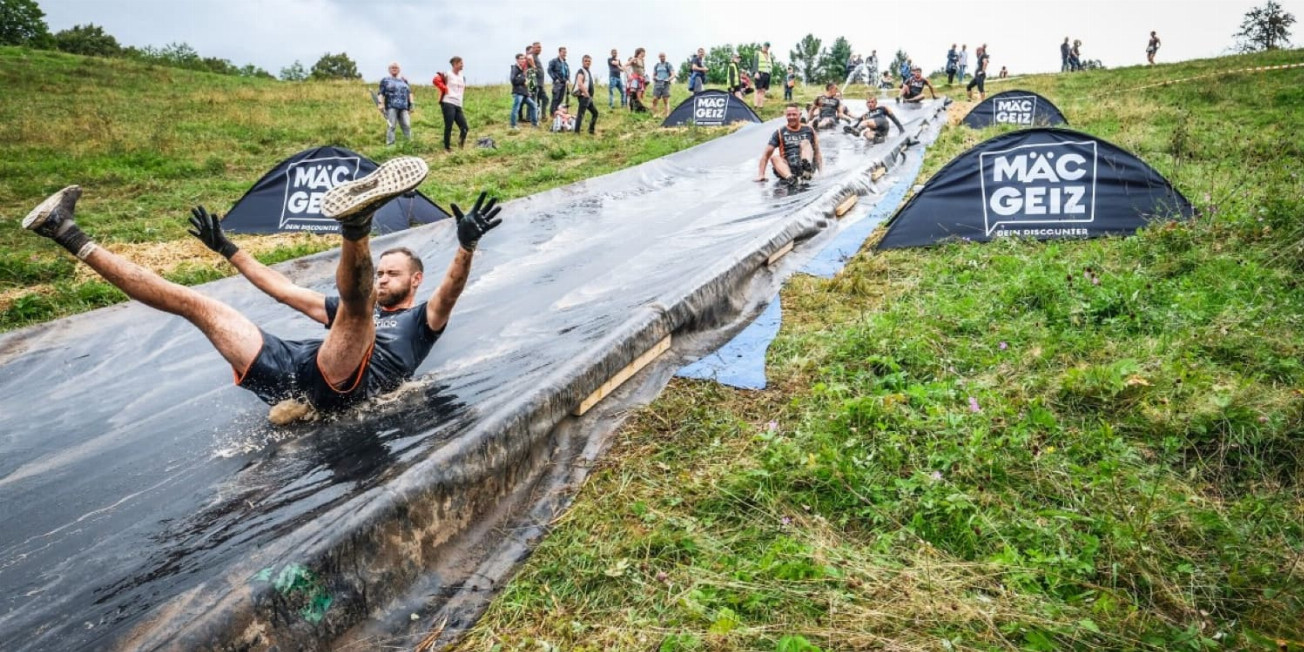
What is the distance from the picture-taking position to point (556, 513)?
2.71 m

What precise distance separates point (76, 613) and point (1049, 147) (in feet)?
22.0

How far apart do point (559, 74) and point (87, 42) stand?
45.3m

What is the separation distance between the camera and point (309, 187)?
7461mm

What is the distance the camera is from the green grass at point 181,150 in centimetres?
695

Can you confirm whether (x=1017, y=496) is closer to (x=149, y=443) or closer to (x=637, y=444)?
(x=637, y=444)

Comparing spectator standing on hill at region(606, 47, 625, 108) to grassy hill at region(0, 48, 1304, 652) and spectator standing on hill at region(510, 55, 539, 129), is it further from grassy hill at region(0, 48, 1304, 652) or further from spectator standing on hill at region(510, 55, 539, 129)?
grassy hill at region(0, 48, 1304, 652)

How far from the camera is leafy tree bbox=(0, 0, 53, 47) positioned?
3988 centimetres

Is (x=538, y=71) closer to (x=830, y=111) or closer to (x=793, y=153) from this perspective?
(x=830, y=111)

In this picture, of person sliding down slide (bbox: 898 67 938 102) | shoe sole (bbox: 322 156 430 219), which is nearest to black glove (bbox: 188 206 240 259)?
shoe sole (bbox: 322 156 430 219)

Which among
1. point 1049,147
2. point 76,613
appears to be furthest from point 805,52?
point 76,613

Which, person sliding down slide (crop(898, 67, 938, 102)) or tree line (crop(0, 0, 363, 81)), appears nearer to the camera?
person sliding down slide (crop(898, 67, 938, 102))

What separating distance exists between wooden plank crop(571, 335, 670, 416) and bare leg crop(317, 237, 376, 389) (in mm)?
992

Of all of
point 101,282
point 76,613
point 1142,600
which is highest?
point 101,282

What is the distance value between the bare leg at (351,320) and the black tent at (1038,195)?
15.2 feet
